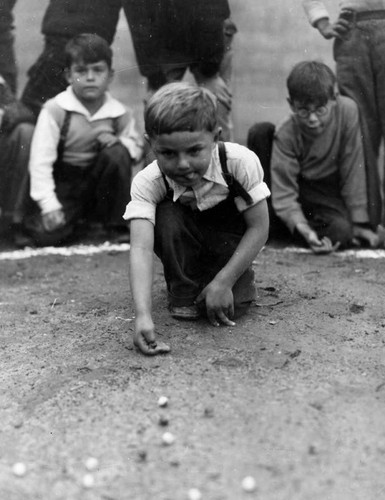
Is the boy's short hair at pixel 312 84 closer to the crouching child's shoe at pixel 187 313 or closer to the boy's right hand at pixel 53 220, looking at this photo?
the boy's right hand at pixel 53 220

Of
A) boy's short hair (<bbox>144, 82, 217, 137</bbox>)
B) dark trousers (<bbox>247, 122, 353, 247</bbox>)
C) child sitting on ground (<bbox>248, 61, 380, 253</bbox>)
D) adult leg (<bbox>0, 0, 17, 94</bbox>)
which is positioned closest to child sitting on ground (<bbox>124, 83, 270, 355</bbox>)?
boy's short hair (<bbox>144, 82, 217, 137</bbox>)

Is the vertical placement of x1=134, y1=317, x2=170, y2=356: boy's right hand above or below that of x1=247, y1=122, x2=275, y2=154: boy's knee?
below

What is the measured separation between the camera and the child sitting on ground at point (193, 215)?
3.30m

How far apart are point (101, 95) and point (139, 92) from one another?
0.87 feet

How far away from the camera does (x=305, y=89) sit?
5.24 m

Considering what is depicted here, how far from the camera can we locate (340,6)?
17.5ft

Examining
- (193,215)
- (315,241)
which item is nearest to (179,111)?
(193,215)

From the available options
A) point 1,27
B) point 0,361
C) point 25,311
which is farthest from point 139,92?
point 0,361

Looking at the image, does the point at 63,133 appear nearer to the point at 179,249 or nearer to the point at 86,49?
the point at 86,49

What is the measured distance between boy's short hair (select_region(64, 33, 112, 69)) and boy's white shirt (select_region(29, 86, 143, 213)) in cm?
22

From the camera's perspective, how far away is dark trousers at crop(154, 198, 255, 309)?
11.9 feet

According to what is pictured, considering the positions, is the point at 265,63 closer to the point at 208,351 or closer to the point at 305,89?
the point at 305,89

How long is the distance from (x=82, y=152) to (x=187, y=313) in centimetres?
216

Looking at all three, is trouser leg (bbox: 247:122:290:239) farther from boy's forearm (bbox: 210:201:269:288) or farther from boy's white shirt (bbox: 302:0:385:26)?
boy's forearm (bbox: 210:201:269:288)
